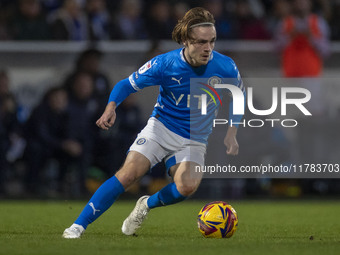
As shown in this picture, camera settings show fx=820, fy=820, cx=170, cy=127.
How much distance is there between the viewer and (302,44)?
14.4 m

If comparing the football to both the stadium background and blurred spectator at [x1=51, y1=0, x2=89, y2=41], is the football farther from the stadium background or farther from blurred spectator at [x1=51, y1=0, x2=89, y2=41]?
blurred spectator at [x1=51, y1=0, x2=89, y2=41]

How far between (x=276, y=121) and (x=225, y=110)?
1.82 metres

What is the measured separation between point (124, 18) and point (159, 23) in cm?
67

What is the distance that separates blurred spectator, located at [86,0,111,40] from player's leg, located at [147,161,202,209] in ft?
24.4

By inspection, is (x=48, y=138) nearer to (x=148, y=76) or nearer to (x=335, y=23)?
(x=335, y=23)

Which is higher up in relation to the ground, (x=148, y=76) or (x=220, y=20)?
(x=148, y=76)

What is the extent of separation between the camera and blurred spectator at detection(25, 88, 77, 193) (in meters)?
14.1

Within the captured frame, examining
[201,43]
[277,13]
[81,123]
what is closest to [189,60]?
[201,43]

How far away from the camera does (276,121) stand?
14.5 metres

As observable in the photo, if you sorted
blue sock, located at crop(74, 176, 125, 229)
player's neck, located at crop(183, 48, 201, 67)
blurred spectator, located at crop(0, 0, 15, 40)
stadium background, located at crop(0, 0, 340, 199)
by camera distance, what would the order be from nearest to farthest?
blue sock, located at crop(74, 176, 125, 229), player's neck, located at crop(183, 48, 201, 67), stadium background, located at crop(0, 0, 340, 199), blurred spectator, located at crop(0, 0, 15, 40)

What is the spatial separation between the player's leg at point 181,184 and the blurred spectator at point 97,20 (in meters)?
7.45

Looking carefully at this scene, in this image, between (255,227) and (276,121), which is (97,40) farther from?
(255,227)

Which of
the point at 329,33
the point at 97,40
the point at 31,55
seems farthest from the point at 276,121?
the point at 31,55

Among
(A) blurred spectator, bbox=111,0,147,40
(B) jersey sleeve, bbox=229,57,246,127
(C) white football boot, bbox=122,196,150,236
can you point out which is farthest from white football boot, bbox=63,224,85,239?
(A) blurred spectator, bbox=111,0,147,40
